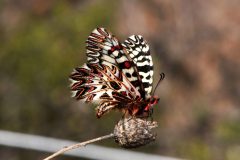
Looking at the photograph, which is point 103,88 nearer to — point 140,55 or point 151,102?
point 151,102

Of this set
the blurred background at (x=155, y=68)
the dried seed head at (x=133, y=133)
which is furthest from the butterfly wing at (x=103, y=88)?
the blurred background at (x=155, y=68)

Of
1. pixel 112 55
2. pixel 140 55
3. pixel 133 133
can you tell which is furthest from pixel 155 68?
pixel 133 133

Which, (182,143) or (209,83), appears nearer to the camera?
(182,143)

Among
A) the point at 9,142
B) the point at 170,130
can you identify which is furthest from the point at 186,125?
the point at 9,142

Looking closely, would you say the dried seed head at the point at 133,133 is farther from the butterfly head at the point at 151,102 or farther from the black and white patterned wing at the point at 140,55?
the black and white patterned wing at the point at 140,55

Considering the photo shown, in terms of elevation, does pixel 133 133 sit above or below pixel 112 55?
below

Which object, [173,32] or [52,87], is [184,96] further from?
[52,87]
